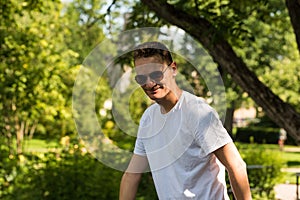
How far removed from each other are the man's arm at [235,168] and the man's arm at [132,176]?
0.45 meters

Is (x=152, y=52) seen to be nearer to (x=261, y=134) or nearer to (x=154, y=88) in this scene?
(x=154, y=88)

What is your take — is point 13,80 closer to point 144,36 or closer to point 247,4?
point 247,4

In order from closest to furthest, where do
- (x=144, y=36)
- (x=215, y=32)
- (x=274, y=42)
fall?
(x=144, y=36) < (x=215, y=32) < (x=274, y=42)

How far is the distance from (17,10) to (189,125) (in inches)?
275

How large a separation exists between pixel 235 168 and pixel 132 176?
1.89 feet

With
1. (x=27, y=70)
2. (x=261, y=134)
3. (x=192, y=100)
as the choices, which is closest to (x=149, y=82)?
(x=192, y=100)

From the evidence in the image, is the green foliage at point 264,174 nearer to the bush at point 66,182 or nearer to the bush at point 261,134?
the bush at point 66,182

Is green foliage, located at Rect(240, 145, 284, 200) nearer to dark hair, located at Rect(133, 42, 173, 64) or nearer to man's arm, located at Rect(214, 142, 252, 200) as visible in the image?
man's arm, located at Rect(214, 142, 252, 200)

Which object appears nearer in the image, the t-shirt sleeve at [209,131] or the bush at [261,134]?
the t-shirt sleeve at [209,131]

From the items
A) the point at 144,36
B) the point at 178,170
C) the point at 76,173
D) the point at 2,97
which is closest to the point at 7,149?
the point at 2,97

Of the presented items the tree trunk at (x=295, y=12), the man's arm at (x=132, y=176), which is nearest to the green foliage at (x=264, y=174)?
the tree trunk at (x=295, y=12)

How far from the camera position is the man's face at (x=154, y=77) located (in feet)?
8.13

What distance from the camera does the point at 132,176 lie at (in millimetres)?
2857

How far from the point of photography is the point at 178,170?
2.54 m
